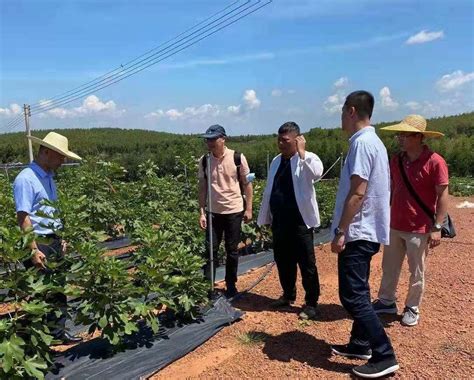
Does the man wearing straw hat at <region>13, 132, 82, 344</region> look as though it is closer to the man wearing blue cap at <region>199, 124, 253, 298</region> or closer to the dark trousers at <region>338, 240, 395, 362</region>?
the man wearing blue cap at <region>199, 124, 253, 298</region>

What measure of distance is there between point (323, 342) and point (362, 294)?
876 millimetres

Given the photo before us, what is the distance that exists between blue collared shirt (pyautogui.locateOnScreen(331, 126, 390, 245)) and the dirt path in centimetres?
102

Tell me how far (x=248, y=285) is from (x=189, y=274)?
5.68 feet

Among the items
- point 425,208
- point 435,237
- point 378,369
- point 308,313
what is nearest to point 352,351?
point 378,369

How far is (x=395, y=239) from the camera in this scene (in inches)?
157

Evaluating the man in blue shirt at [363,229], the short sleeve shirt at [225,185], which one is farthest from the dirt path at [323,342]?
the short sleeve shirt at [225,185]

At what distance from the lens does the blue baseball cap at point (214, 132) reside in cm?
423

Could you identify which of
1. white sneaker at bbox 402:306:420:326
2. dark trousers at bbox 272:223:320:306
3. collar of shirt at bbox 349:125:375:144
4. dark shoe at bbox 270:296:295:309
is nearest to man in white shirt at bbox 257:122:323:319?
dark trousers at bbox 272:223:320:306

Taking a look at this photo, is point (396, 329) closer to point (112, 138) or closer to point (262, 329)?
point (262, 329)

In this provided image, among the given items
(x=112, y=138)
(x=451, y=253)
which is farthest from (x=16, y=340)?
(x=112, y=138)

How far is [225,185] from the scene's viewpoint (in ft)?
14.4

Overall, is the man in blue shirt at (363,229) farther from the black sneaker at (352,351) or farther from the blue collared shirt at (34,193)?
the blue collared shirt at (34,193)

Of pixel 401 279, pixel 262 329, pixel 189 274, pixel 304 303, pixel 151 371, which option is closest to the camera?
pixel 151 371

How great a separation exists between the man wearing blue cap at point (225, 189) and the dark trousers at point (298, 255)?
0.44m
